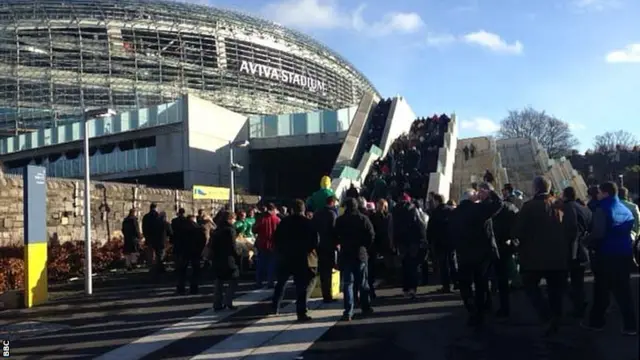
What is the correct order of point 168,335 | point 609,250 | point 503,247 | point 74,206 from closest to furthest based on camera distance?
point 609,250
point 168,335
point 503,247
point 74,206

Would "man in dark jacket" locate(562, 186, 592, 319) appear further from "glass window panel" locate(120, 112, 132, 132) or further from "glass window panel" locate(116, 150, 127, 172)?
"glass window panel" locate(116, 150, 127, 172)

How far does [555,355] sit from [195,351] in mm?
3753

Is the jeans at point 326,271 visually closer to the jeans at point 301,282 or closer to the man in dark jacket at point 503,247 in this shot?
the jeans at point 301,282

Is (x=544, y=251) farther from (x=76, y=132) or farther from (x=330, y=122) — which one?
(x=76, y=132)

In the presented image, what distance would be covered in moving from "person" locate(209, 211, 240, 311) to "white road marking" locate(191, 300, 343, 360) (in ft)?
3.00

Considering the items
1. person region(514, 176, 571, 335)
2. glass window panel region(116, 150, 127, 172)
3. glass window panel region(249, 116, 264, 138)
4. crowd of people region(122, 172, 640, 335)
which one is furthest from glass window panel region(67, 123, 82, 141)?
person region(514, 176, 571, 335)

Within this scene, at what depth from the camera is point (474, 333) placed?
6973 mm

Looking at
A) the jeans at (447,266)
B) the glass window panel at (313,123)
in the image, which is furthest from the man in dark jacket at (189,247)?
the glass window panel at (313,123)

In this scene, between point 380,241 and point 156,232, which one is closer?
point 380,241

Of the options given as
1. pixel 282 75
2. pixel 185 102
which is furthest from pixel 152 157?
pixel 282 75

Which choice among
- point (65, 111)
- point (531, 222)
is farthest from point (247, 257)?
point (65, 111)

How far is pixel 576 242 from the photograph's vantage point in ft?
22.9

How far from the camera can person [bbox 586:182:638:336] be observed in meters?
6.29

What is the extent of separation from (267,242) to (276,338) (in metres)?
3.53
